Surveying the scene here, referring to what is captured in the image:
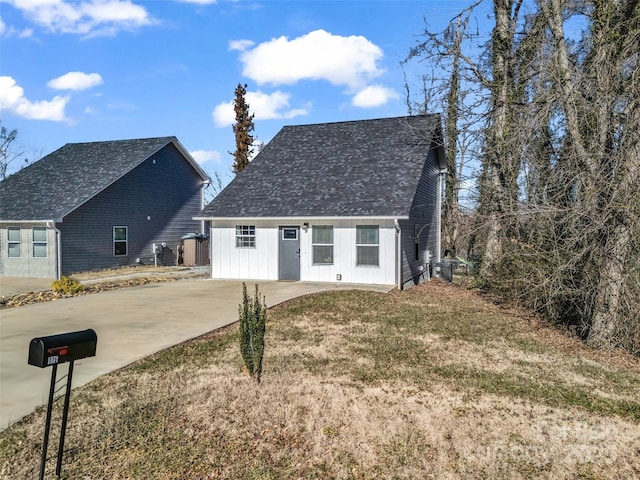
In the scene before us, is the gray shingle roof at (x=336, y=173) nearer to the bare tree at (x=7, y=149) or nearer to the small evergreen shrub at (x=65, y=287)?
the small evergreen shrub at (x=65, y=287)

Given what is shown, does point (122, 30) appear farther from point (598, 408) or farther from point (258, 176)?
point (598, 408)

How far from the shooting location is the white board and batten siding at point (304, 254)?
1428cm

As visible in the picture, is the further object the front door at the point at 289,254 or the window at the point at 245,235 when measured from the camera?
the window at the point at 245,235

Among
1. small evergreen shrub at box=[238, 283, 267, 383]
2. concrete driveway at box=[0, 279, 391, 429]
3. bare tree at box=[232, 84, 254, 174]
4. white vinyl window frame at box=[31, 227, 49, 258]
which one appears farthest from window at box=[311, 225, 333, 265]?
bare tree at box=[232, 84, 254, 174]

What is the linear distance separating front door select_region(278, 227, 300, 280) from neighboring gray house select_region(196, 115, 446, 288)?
35 millimetres

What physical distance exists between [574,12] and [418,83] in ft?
50.2

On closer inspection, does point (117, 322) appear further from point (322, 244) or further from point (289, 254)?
point (322, 244)

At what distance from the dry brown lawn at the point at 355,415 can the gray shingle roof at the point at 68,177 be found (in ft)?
46.8

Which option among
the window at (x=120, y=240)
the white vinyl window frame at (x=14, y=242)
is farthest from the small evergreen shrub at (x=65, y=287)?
the white vinyl window frame at (x=14, y=242)

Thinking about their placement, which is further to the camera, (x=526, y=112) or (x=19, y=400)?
(x=526, y=112)

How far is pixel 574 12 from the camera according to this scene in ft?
29.3

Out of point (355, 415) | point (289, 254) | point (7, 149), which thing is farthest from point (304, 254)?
point (7, 149)

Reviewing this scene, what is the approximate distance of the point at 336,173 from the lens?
55.1 feet

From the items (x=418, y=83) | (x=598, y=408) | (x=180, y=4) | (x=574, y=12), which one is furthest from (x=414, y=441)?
(x=418, y=83)
